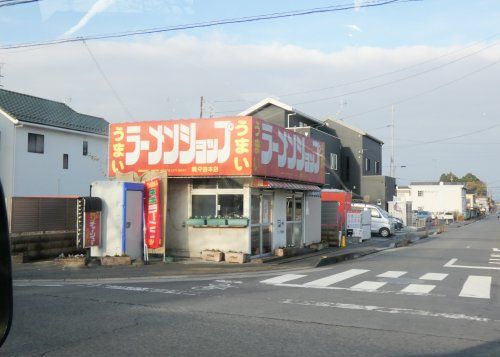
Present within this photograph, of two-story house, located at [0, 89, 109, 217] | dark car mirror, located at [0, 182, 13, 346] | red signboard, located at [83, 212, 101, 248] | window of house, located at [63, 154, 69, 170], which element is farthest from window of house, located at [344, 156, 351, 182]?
dark car mirror, located at [0, 182, 13, 346]

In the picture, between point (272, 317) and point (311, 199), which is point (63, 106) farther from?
point (272, 317)

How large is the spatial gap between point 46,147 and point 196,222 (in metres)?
16.8

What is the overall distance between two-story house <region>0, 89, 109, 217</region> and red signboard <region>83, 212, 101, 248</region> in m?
13.7

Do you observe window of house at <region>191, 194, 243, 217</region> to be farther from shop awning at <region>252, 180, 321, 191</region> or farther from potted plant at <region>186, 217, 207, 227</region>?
shop awning at <region>252, 180, 321, 191</region>

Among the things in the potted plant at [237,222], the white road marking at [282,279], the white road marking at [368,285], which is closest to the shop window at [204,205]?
the potted plant at [237,222]

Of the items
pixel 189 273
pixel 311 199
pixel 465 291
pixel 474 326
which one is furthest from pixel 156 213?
pixel 474 326

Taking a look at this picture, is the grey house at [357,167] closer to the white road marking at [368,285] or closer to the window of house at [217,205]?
the window of house at [217,205]

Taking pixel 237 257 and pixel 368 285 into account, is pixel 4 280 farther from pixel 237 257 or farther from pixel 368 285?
pixel 237 257

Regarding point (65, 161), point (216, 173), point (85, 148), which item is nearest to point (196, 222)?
point (216, 173)

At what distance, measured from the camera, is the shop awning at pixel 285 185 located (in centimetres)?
1691

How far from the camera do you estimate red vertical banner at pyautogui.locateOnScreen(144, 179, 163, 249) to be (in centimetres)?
1652

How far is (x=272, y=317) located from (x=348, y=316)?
4.09 feet

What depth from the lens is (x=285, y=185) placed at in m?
18.5

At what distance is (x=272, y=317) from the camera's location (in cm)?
827
